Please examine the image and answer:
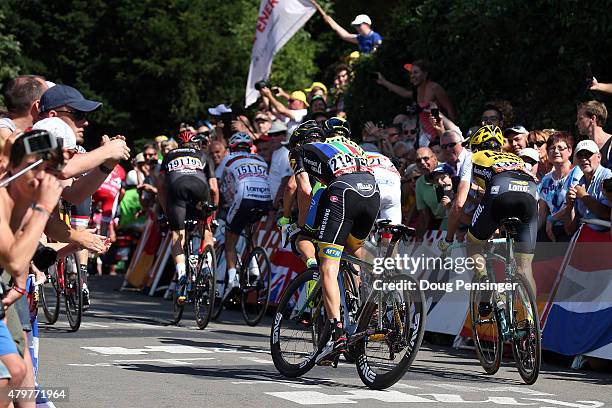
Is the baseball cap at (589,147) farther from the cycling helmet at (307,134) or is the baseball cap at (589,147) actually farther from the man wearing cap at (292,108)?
the man wearing cap at (292,108)

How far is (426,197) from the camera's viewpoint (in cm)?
1551

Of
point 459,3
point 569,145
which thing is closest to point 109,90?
point 459,3

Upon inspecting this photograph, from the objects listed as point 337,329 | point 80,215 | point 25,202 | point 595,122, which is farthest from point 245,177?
point 25,202

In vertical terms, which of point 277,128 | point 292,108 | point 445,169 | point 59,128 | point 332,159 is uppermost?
point 292,108

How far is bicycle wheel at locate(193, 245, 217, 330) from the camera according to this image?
51.6 feet

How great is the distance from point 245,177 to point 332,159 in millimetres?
6254

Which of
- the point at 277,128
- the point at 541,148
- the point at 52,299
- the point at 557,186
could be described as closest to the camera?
the point at 557,186

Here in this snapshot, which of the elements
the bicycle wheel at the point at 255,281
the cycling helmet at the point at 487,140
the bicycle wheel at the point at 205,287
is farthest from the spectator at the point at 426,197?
the cycling helmet at the point at 487,140

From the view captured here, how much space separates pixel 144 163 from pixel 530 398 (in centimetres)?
1577

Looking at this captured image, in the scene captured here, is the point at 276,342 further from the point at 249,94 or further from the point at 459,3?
the point at 249,94

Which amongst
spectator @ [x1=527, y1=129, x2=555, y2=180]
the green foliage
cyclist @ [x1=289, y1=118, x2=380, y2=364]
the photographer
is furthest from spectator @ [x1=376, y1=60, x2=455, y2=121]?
Result: the photographer

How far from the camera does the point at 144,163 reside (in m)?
25.1

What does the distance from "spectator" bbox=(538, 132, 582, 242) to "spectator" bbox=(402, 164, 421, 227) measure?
2583mm

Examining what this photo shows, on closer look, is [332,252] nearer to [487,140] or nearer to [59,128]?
[487,140]
